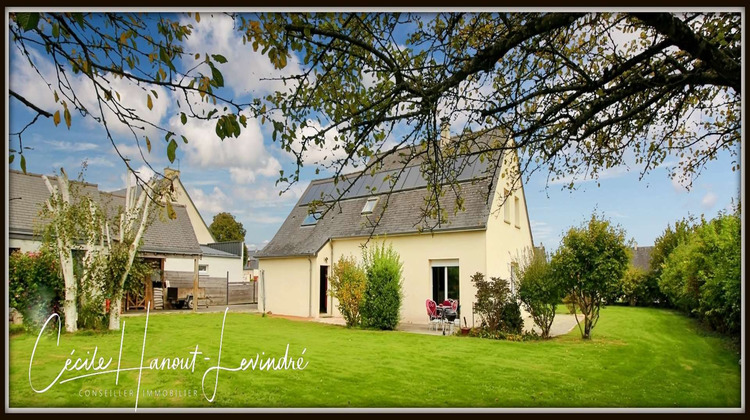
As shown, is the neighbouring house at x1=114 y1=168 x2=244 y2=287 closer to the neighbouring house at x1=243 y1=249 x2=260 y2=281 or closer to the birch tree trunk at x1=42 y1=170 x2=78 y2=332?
the neighbouring house at x1=243 y1=249 x2=260 y2=281

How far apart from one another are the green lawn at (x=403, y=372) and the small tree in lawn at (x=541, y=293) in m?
0.62

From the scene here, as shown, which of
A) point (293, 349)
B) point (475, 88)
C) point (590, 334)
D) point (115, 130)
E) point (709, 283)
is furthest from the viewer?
point (590, 334)

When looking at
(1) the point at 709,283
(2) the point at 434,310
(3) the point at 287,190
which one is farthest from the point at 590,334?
(3) the point at 287,190

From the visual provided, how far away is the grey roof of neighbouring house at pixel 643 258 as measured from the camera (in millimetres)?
18156

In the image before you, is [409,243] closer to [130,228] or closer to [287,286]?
[287,286]

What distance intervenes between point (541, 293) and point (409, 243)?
3822 millimetres

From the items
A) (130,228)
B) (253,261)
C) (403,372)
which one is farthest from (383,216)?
(403,372)

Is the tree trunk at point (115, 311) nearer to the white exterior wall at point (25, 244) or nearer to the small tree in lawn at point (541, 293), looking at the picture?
the white exterior wall at point (25, 244)

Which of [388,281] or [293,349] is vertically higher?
[388,281]

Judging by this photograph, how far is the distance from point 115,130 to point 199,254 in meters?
11.9

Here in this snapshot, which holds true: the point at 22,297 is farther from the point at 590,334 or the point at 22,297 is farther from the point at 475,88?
the point at 590,334

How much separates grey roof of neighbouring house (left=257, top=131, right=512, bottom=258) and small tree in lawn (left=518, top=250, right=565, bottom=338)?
1.76m

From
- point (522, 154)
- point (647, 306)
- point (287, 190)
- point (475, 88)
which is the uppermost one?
point (475, 88)

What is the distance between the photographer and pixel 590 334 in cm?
1057
